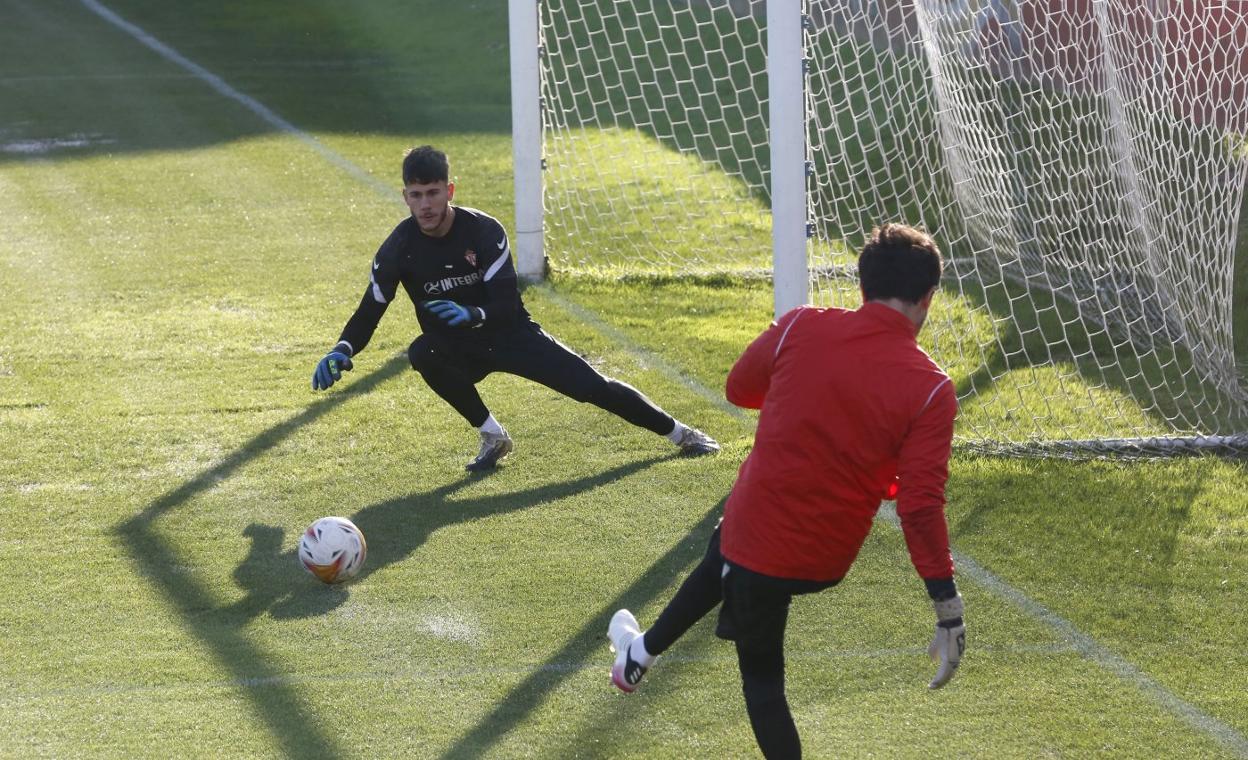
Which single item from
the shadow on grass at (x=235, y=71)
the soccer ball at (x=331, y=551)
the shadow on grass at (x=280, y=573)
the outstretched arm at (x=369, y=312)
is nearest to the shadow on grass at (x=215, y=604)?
the shadow on grass at (x=280, y=573)

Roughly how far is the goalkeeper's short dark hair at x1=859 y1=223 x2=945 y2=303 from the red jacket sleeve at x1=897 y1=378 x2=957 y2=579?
0.83 ft

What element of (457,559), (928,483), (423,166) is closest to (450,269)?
(423,166)

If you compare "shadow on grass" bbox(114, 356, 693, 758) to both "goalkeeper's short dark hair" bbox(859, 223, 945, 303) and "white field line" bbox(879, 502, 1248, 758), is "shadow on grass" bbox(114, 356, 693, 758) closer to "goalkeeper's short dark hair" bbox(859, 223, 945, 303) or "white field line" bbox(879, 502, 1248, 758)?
"white field line" bbox(879, 502, 1248, 758)

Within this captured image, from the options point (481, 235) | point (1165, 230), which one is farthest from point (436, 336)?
point (1165, 230)

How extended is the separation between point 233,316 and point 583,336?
7.31ft

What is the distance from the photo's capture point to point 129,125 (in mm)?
14609

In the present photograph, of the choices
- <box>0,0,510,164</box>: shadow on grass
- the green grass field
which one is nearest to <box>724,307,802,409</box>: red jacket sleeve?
the green grass field

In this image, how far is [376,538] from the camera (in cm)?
596

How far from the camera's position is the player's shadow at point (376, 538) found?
17.6 ft

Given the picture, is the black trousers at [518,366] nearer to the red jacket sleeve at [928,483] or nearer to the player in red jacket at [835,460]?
the player in red jacket at [835,460]

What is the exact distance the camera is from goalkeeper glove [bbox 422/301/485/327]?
19.3 ft

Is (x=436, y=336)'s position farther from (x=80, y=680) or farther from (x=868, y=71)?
(x=868, y=71)

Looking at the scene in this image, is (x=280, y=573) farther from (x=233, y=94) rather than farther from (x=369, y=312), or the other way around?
(x=233, y=94)

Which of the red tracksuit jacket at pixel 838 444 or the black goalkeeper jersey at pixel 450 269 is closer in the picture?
the red tracksuit jacket at pixel 838 444
